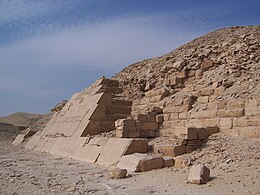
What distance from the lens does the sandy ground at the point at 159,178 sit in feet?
19.2

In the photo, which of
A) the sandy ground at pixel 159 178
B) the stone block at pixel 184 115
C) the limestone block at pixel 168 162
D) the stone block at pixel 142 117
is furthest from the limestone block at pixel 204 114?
the limestone block at pixel 168 162

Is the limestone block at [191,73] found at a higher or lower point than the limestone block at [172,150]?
higher

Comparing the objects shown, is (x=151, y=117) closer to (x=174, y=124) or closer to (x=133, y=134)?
(x=174, y=124)

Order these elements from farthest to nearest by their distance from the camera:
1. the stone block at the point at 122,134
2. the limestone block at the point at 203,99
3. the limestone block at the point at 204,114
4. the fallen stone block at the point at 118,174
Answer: the limestone block at the point at 203,99 → the stone block at the point at 122,134 → the limestone block at the point at 204,114 → the fallen stone block at the point at 118,174

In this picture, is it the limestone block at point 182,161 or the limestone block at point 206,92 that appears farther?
the limestone block at point 206,92

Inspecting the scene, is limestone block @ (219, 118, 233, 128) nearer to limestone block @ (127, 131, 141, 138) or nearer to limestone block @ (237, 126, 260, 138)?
limestone block @ (237, 126, 260, 138)

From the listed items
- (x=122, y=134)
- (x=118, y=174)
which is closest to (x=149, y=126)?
(x=122, y=134)

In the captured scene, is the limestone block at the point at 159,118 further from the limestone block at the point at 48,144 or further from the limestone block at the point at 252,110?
the limestone block at the point at 48,144

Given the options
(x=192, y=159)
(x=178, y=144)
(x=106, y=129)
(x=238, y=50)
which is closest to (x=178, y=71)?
(x=238, y=50)

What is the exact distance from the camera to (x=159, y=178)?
695 centimetres

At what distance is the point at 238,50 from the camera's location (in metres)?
12.4

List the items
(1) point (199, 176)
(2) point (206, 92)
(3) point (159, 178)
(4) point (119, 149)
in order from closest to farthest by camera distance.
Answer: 1. (1) point (199, 176)
2. (3) point (159, 178)
3. (4) point (119, 149)
4. (2) point (206, 92)

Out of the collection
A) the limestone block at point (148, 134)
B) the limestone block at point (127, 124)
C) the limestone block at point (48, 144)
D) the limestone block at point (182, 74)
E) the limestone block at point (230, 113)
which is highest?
the limestone block at point (182, 74)

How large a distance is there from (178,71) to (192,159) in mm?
6978
